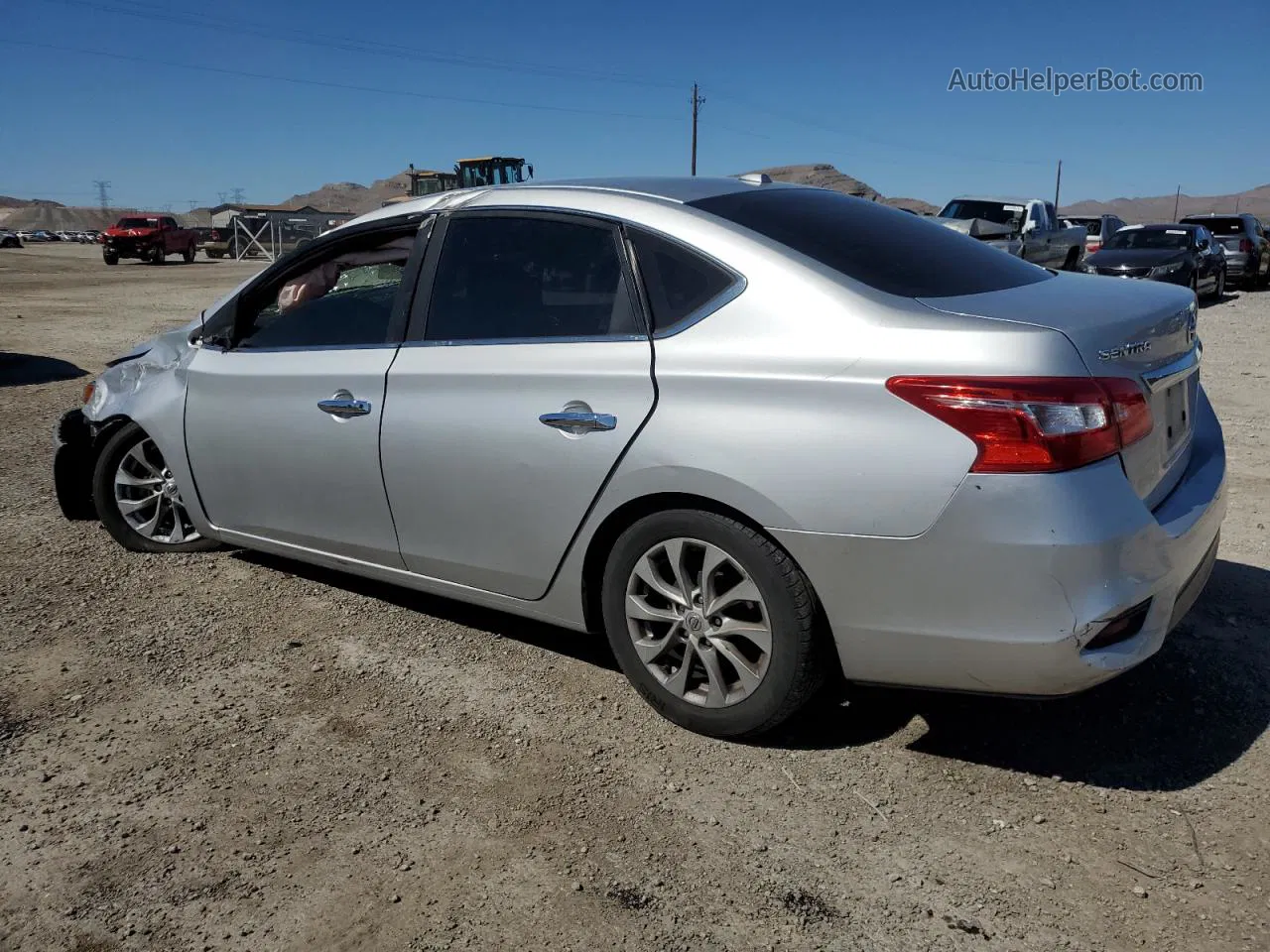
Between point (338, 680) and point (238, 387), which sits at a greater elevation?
point (238, 387)

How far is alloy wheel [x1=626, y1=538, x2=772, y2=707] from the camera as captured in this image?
2961 millimetres

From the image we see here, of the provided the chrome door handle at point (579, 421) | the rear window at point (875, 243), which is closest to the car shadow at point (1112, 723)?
the chrome door handle at point (579, 421)

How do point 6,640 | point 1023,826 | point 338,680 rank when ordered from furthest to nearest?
point 6,640
point 338,680
point 1023,826

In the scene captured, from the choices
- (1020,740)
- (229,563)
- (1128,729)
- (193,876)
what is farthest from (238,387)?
(1128,729)

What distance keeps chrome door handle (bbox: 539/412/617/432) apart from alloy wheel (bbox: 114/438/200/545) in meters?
2.28

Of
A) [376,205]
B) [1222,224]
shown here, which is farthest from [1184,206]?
[1222,224]

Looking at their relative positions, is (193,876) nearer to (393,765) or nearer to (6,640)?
(393,765)

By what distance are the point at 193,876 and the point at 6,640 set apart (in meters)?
1.90

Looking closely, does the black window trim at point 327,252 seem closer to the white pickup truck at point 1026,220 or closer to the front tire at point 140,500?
the front tire at point 140,500

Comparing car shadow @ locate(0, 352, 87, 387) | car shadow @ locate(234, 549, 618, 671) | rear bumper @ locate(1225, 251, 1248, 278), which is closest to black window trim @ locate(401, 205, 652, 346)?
car shadow @ locate(234, 549, 618, 671)

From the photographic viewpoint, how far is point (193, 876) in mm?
2547

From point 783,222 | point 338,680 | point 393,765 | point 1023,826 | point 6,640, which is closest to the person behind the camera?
point 1023,826

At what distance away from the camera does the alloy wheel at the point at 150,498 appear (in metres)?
4.69

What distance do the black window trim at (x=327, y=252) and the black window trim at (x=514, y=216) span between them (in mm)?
35
